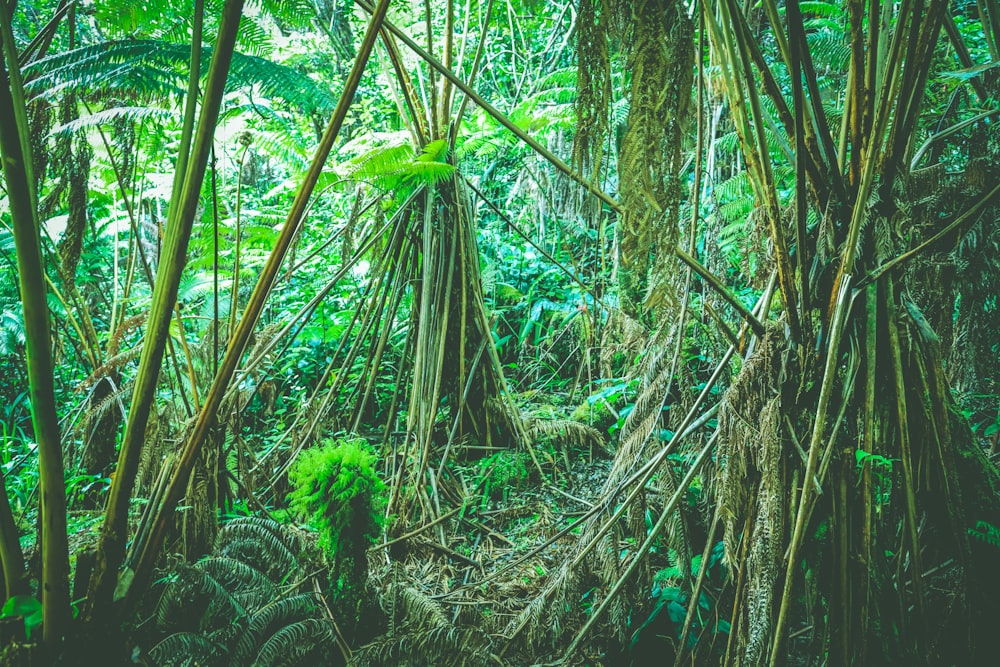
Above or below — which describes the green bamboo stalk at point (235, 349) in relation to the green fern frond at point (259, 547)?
above

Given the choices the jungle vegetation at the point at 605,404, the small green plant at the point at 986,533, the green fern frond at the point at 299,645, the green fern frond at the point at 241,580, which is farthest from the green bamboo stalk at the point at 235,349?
the small green plant at the point at 986,533

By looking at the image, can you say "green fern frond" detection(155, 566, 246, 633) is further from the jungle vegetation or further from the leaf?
the leaf

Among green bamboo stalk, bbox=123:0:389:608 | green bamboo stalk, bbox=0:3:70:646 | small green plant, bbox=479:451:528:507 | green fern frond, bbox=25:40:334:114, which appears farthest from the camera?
small green plant, bbox=479:451:528:507

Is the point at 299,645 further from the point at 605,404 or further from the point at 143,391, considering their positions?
the point at 605,404

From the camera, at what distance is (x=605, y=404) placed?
260cm

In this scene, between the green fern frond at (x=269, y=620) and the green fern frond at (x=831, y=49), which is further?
the green fern frond at (x=831, y=49)

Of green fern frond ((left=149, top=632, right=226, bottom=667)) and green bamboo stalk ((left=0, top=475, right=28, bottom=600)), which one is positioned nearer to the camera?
green bamboo stalk ((left=0, top=475, right=28, bottom=600))

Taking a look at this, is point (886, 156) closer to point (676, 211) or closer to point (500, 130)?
point (676, 211)

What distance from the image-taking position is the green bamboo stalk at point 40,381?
2.67ft

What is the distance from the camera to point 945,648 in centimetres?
130

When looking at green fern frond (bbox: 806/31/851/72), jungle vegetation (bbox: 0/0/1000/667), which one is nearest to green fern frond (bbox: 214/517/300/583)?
jungle vegetation (bbox: 0/0/1000/667)

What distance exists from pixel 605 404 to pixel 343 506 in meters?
1.40

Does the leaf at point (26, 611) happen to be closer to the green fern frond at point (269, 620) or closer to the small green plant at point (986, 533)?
the green fern frond at point (269, 620)

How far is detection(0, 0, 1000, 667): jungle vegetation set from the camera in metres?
0.93
